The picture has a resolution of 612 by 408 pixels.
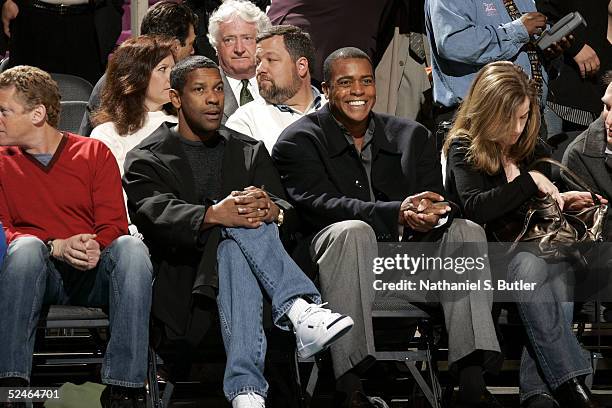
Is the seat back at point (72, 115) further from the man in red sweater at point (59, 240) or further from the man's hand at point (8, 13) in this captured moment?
the man's hand at point (8, 13)

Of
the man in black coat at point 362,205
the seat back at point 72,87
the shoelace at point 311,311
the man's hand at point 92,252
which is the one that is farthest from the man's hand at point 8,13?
the shoelace at point 311,311

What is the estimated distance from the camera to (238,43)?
666 centimetres

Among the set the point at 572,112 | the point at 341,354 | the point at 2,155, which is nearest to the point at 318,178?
the point at 341,354

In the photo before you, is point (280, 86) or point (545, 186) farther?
point (280, 86)

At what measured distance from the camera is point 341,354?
4832 mm

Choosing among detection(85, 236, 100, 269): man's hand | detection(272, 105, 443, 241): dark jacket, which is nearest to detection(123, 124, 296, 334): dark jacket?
detection(272, 105, 443, 241): dark jacket

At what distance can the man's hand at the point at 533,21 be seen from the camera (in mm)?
6398

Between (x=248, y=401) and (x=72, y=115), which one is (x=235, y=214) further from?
(x=72, y=115)

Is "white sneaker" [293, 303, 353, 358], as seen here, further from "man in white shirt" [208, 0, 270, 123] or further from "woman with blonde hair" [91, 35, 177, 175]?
"man in white shirt" [208, 0, 270, 123]

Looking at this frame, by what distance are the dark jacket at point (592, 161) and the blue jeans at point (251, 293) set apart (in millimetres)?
1542

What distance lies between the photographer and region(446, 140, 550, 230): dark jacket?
531 cm

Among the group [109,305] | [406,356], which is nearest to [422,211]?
[406,356]

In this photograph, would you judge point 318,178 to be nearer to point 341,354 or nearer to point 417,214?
point 417,214

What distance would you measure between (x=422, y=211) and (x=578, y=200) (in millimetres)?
837
